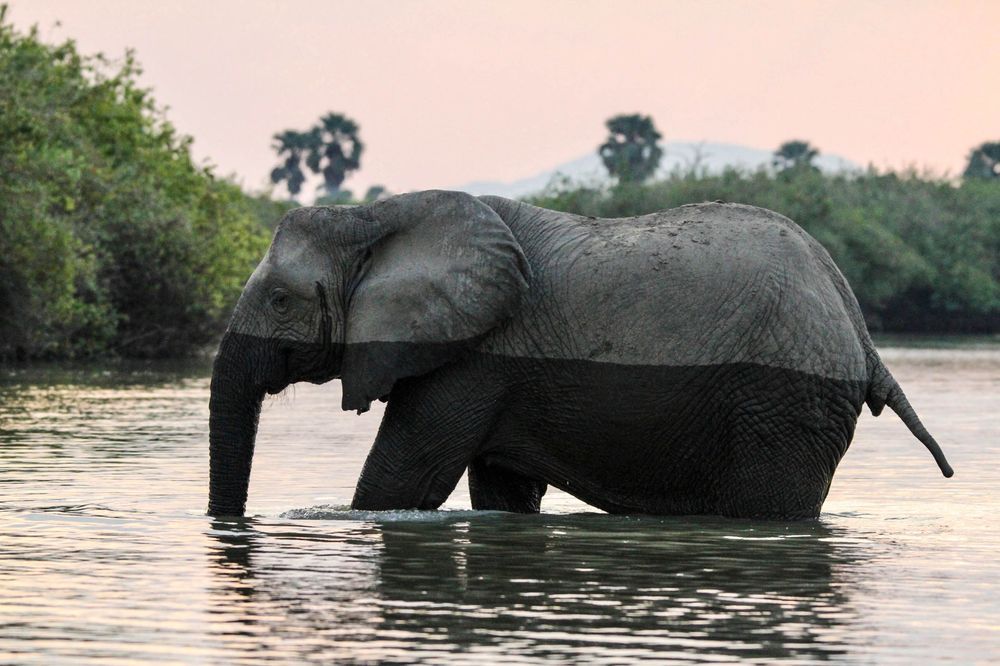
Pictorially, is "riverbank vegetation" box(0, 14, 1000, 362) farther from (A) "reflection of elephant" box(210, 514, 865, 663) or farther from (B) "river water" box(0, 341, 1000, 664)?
(A) "reflection of elephant" box(210, 514, 865, 663)

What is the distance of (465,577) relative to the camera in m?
10.1

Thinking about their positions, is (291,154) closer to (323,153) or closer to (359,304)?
(323,153)

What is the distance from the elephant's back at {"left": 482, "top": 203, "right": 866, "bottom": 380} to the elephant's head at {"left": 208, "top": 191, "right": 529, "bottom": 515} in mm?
266

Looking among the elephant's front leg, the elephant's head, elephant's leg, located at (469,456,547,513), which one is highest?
the elephant's head

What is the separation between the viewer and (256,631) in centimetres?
852

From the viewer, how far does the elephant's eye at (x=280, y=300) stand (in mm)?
12445

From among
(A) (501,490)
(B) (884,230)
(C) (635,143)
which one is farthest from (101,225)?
(C) (635,143)

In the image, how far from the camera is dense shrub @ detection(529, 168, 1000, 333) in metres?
83.6

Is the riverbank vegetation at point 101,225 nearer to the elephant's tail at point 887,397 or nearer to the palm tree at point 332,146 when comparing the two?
the elephant's tail at point 887,397

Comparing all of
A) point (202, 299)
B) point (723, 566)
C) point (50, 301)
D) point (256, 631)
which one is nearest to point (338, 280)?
point (723, 566)

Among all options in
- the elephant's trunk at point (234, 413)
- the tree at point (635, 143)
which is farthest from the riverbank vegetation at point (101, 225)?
the tree at point (635, 143)

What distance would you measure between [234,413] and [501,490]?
1.70 metres

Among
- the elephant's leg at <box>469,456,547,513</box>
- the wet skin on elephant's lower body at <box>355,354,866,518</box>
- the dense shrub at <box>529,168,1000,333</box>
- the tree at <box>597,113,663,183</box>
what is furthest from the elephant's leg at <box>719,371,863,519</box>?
the tree at <box>597,113,663,183</box>

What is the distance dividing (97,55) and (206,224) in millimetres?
4253
